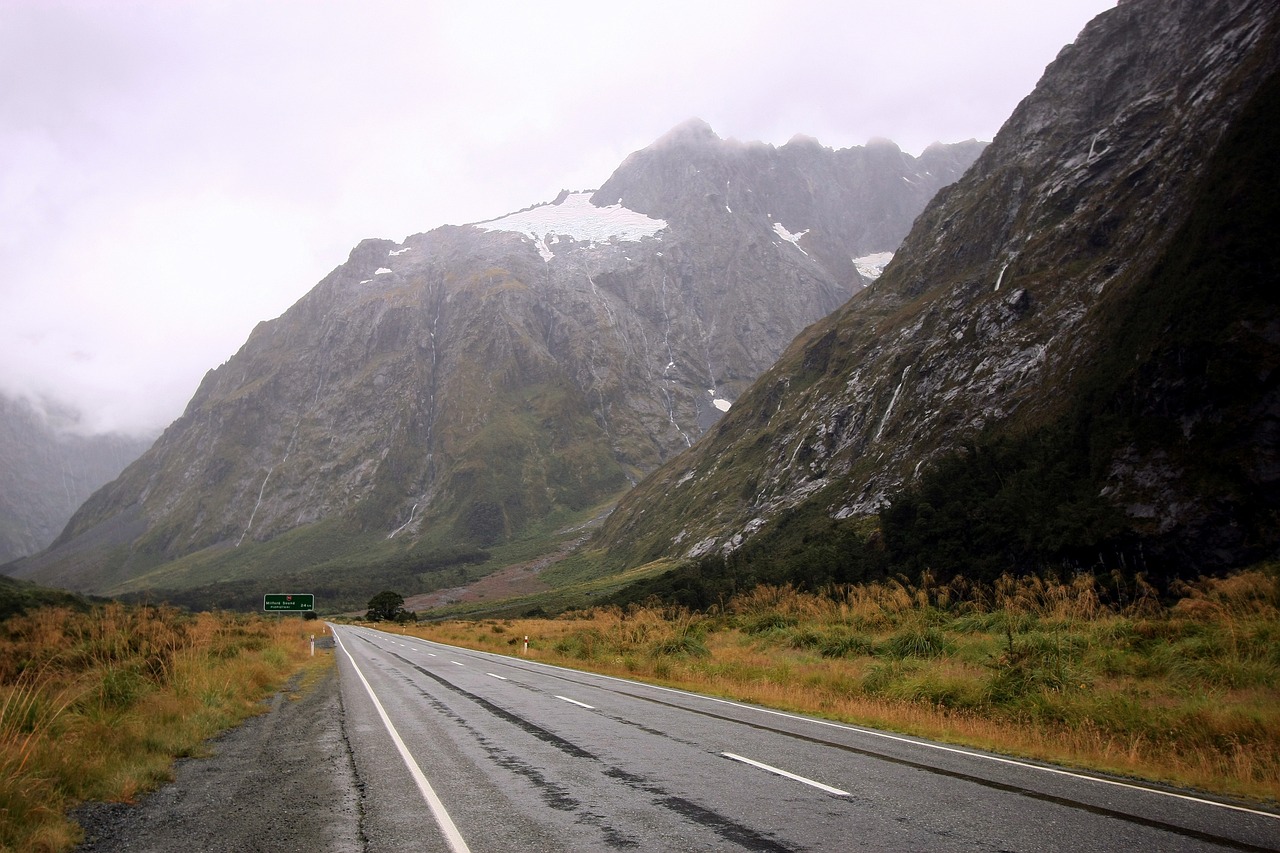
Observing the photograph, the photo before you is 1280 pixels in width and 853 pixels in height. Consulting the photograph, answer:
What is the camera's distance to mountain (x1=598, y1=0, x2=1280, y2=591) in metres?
31.5

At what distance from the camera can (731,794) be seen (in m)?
8.10

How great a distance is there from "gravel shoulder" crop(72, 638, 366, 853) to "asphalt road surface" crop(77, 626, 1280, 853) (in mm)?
32

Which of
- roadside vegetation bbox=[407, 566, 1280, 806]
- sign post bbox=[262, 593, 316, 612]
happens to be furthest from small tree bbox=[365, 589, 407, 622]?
roadside vegetation bbox=[407, 566, 1280, 806]

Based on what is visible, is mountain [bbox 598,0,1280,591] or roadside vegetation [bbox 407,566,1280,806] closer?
roadside vegetation [bbox 407,566,1280,806]

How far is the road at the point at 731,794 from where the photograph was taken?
6.52 meters

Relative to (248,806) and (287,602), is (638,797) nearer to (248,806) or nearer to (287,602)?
(248,806)

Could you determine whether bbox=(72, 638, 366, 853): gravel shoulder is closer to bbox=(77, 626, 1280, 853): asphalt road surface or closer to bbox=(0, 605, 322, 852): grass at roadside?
bbox=(77, 626, 1280, 853): asphalt road surface

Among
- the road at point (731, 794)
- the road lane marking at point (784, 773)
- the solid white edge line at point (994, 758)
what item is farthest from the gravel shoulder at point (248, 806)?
the solid white edge line at point (994, 758)

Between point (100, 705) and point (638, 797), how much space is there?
34.0 ft

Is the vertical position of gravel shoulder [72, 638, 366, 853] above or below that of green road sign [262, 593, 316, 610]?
above

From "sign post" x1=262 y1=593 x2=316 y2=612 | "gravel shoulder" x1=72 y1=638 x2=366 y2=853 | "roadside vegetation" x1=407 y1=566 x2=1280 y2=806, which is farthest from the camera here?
"sign post" x1=262 y1=593 x2=316 y2=612

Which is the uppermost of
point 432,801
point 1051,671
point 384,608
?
point 432,801

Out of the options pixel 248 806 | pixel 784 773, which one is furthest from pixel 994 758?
pixel 248 806

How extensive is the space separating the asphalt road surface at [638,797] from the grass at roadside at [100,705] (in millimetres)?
596
